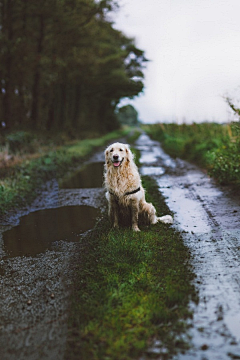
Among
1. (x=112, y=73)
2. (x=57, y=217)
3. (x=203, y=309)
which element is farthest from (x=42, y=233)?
(x=112, y=73)

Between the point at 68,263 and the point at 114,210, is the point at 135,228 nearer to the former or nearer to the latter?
the point at 114,210

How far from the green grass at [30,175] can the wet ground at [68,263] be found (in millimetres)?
397

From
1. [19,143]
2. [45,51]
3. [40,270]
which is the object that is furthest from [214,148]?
[45,51]

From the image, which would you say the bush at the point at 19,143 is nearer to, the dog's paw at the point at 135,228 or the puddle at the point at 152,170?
the puddle at the point at 152,170

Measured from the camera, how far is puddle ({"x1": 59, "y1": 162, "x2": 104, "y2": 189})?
1128cm

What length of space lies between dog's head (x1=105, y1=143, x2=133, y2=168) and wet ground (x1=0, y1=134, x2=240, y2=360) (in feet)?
4.93

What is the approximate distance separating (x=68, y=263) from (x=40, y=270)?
41 cm

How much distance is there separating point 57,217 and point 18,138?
10031 mm

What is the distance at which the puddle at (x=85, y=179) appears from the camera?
11281mm

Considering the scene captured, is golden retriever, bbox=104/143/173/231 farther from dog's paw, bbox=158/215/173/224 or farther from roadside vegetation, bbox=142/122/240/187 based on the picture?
roadside vegetation, bbox=142/122/240/187

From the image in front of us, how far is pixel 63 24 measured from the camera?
21016 mm

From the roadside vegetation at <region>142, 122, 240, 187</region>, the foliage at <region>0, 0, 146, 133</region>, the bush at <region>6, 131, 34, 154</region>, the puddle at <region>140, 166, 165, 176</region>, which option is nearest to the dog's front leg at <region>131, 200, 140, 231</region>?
the roadside vegetation at <region>142, 122, 240, 187</region>

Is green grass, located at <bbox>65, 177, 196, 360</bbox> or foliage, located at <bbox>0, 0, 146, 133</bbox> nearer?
green grass, located at <bbox>65, 177, 196, 360</bbox>

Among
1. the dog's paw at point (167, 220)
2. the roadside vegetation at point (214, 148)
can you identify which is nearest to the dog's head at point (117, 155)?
the dog's paw at point (167, 220)
